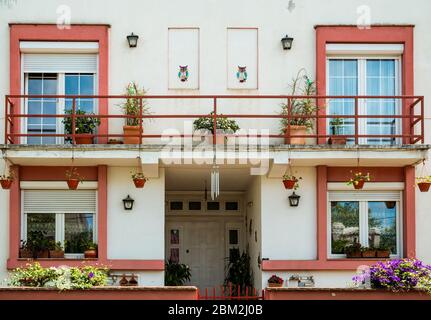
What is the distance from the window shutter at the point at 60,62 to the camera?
55.5 feet

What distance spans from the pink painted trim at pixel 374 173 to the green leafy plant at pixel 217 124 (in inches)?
88.7

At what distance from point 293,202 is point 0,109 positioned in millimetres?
6469

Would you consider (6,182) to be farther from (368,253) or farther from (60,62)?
(368,253)

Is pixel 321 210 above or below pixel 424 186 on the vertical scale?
→ below

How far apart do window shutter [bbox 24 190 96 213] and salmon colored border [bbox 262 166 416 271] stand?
12.8 feet

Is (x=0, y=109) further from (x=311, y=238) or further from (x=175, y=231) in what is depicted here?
(x=311, y=238)

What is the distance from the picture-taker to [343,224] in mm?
16766

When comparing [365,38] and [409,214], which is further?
[365,38]

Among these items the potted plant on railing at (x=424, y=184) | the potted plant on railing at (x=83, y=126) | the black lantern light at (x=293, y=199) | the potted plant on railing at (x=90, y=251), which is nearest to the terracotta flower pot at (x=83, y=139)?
the potted plant on railing at (x=83, y=126)

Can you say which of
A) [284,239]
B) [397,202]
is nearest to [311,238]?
[284,239]

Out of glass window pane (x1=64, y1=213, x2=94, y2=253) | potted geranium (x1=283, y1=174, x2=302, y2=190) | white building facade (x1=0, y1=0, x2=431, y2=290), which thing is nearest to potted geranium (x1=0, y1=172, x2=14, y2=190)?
white building facade (x1=0, y1=0, x2=431, y2=290)

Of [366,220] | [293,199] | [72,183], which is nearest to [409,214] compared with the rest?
[366,220]

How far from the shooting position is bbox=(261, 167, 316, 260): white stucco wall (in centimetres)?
1644

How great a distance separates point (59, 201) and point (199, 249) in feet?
15.5
